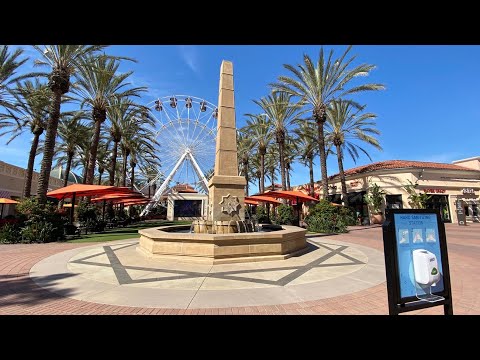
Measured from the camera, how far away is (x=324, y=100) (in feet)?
81.2

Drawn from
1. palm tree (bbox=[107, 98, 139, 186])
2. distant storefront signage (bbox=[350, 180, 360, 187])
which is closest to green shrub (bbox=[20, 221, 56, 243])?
palm tree (bbox=[107, 98, 139, 186])

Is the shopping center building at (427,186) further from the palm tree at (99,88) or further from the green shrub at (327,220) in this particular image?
the palm tree at (99,88)

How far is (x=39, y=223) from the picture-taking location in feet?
48.5

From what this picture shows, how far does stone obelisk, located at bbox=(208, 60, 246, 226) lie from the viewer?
1209cm

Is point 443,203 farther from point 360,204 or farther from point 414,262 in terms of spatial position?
point 414,262

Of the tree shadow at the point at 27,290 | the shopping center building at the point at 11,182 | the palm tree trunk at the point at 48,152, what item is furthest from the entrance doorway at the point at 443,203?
→ the shopping center building at the point at 11,182

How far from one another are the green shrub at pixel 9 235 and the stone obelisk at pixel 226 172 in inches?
448

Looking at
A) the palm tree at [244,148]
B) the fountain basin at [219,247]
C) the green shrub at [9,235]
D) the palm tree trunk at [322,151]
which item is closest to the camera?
the fountain basin at [219,247]

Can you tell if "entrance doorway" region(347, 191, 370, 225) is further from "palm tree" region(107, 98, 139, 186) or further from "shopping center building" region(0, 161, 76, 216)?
"shopping center building" region(0, 161, 76, 216)

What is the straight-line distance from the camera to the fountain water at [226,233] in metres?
8.41
